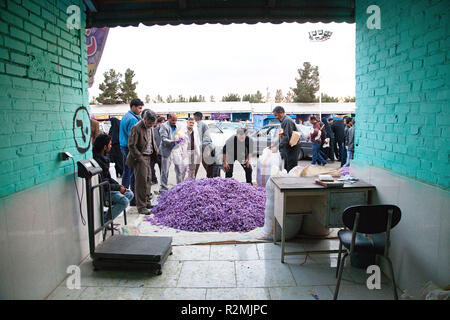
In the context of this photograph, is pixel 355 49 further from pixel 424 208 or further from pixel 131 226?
pixel 131 226

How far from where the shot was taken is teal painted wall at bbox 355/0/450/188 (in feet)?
8.43

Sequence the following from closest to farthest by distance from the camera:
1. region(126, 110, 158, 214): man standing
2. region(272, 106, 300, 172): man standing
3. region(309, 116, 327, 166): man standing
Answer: region(126, 110, 158, 214): man standing, region(272, 106, 300, 172): man standing, region(309, 116, 327, 166): man standing

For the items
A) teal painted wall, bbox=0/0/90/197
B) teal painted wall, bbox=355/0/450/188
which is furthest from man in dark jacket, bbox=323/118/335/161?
teal painted wall, bbox=0/0/90/197

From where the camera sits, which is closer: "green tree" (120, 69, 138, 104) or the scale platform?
the scale platform

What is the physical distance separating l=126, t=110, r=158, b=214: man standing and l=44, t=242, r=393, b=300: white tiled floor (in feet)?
6.70

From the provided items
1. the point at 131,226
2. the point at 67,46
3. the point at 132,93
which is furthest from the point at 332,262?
the point at 132,93

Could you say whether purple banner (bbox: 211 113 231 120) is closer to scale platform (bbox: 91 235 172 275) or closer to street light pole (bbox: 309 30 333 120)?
street light pole (bbox: 309 30 333 120)

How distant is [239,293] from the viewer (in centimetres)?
316

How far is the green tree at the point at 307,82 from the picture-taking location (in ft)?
180

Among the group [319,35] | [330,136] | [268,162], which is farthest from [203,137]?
[319,35]

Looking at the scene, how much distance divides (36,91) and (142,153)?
2839 mm

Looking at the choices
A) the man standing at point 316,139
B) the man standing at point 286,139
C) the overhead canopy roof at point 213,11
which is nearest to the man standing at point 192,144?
the man standing at point 286,139

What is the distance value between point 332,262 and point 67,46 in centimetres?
419

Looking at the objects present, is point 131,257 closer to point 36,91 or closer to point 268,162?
point 36,91
